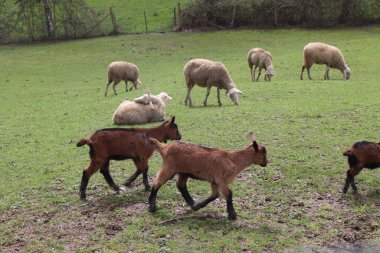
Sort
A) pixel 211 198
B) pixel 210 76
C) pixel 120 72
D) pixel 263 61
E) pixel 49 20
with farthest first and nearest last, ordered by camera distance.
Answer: pixel 49 20 → pixel 263 61 → pixel 120 72 → pixel 210 76 → pixel 211 198

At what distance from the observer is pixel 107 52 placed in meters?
35.5

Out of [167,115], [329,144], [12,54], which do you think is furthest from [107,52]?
[329,144]

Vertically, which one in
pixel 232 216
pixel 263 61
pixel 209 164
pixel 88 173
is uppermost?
pixel 209 164

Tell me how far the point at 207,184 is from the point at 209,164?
5.20ft

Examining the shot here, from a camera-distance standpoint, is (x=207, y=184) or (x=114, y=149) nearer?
(x=114, y=149)

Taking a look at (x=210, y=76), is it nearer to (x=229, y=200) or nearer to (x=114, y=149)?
(x=114, y=149)

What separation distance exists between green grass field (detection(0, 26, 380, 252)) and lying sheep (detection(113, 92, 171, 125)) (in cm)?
69

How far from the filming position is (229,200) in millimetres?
7238

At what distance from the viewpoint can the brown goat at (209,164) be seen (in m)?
7.32

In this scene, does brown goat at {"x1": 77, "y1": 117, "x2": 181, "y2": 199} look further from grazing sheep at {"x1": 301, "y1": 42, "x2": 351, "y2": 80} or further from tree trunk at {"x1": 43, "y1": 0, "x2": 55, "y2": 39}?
tree trunk at {"x1": 43, "y1": 0, "x2": 55, "y2": 39}

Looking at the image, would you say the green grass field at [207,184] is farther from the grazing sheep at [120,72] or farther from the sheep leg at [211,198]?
the grazing sheep at [120,72]

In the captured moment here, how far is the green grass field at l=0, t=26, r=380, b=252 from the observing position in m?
6.96

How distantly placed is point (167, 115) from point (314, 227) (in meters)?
9.18

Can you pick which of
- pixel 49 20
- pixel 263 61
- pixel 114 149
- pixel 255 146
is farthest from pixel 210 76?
pixel 49 20
